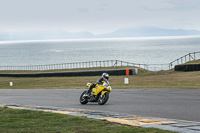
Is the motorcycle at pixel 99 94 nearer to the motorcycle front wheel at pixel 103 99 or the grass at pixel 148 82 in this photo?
the motorcycle front wheel at pixel 103 99

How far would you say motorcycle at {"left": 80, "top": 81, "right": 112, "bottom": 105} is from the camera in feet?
47.5

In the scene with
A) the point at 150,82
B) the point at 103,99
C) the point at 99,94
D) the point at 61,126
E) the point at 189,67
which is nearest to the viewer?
the point at 61,126

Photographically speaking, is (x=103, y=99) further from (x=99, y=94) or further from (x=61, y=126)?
(x=61, y=126)

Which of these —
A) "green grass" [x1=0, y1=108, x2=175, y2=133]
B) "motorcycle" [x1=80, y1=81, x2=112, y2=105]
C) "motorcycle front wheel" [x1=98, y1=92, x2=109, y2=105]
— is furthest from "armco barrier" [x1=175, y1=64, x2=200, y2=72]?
"green grass" [x1=0, y1=108, x2=175, y2=133]

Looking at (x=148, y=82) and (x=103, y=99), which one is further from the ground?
(x=148, y=82)

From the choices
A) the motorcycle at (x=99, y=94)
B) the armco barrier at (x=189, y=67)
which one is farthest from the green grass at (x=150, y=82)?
the motorcycle at (x=99, y=94)

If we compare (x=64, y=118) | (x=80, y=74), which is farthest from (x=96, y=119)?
(x=80, y=74)

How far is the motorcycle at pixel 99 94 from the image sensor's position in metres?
14.5

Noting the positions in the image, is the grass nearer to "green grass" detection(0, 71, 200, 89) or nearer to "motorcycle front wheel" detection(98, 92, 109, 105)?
"green grass" detection(0, 71, 200, 89)

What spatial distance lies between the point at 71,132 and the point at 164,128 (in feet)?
7.09

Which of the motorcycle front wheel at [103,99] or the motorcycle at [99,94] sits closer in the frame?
the motorcycle at [99,94]

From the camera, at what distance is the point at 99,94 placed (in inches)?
592

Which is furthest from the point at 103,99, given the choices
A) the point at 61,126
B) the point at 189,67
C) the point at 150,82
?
the point at 189,67

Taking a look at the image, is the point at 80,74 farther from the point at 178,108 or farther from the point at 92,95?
the point at 178,108
